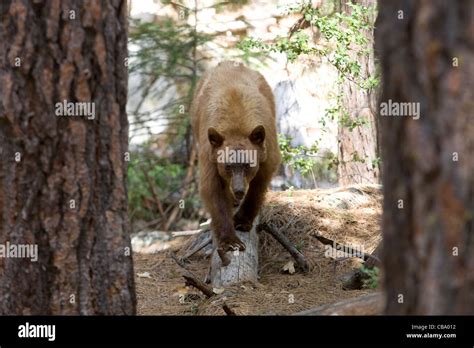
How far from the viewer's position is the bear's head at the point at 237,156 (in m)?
8.16

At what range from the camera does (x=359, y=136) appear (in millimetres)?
12023

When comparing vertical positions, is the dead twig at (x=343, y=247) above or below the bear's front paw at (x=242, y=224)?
below

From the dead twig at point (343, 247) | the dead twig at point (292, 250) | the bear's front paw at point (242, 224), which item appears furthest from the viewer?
the bear's front paw at point (242, 224)

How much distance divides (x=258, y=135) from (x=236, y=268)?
155cm

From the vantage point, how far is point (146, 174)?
14773 millimetres

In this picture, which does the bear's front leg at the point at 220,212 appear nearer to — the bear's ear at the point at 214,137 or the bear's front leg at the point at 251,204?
the bear's front leg at the point at 251,204

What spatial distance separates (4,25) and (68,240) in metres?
1.50

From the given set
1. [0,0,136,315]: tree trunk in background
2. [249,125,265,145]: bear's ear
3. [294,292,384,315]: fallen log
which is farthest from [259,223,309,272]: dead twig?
[0,0,136,315]: tree trunk in background

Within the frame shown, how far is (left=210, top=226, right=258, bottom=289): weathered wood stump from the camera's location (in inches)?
308

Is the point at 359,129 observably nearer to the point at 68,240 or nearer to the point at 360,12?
the point at 360,12

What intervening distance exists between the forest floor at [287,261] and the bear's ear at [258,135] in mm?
1352

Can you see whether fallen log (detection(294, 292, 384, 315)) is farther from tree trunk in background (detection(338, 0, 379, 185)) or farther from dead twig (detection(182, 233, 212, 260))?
tree trunk in background (detection(338, 0, 379, 185))

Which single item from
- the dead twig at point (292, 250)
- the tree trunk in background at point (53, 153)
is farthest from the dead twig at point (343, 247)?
the tree trunk in background at point (53, 153)
